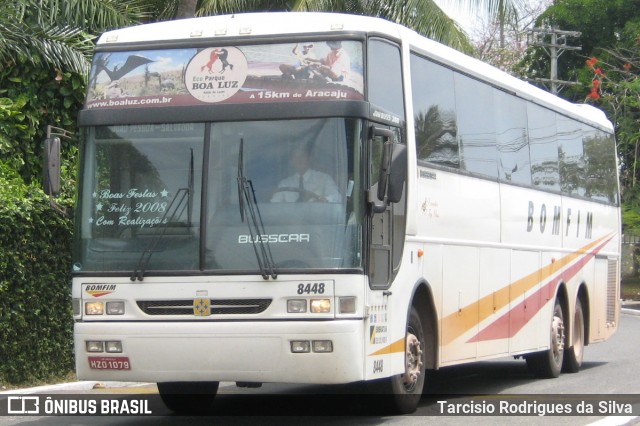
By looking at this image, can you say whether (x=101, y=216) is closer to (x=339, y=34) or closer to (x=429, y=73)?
(x=339, y=34)

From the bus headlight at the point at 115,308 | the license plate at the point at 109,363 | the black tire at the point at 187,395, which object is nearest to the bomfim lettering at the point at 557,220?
the black tire at the point at 187,395

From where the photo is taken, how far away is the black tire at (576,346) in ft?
54.7

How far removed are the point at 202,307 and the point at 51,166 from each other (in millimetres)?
1898

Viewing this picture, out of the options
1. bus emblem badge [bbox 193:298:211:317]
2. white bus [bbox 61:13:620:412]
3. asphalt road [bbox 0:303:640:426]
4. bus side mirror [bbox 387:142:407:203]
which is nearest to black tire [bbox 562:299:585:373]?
asphalt road [bbox 0:303:640:426]

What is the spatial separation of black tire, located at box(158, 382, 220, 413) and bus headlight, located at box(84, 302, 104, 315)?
5.30 feet

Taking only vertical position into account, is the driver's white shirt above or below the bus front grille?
above

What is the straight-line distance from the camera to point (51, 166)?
34.9ft

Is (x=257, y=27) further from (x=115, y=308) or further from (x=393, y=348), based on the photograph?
(x=393, y=348)

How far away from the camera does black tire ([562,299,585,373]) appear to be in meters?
16.7

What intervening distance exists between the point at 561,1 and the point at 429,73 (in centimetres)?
3220

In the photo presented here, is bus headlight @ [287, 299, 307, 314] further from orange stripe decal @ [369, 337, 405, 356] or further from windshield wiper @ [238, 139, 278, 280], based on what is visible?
orange stripe decal @ [369, 337, 405, 356]

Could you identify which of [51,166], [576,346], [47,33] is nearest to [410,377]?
[51,166]

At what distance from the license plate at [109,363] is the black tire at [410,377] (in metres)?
2.30

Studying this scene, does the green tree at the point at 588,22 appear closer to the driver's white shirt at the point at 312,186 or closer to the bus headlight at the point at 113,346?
the driver's white shirt at the point at 312,186
